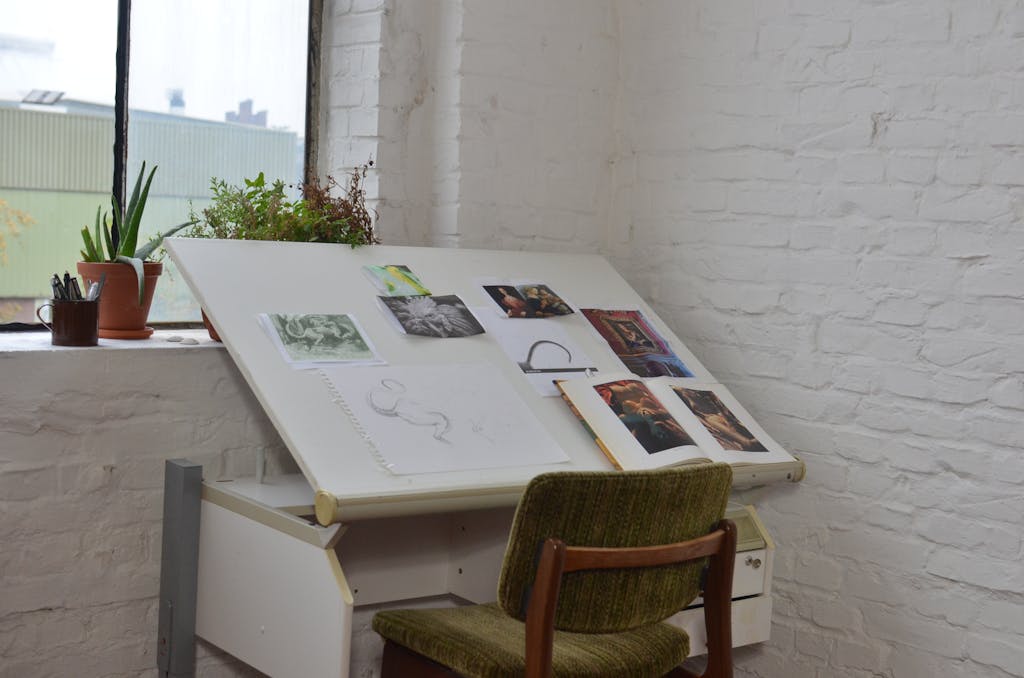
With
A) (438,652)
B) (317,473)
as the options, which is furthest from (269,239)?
(438,652)

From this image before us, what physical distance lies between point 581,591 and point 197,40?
1.74 meters

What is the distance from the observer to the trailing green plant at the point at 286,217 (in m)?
2.46

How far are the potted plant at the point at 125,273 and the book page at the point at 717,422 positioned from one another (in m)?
1.09

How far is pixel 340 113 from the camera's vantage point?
2.90m

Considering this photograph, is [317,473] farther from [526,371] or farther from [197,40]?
[197,40]

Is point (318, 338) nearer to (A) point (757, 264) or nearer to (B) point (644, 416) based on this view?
(B) point (644, 416)

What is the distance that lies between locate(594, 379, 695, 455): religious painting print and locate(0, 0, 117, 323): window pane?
4.15ft

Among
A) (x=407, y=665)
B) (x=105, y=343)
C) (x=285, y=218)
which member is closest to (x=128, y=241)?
(x=105, y=343)

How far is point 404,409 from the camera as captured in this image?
2.01 m

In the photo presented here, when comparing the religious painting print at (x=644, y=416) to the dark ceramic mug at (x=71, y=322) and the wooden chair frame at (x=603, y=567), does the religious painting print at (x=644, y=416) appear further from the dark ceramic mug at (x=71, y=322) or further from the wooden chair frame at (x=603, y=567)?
the dark ceramic mug at (x=71, y=322)

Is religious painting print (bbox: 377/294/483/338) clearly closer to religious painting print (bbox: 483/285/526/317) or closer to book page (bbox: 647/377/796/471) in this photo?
religious painting print (bbox: 483/285/526/317)

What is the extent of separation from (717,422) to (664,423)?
0.61 feet

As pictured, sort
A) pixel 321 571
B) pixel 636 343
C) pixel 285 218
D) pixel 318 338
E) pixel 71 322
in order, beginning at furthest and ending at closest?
pixel 636 343 < pixel 285 218 < pixel 71 322 < pixel 318 338 < pixel 321 571

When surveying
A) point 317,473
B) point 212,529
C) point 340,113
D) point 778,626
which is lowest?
point 778,626
